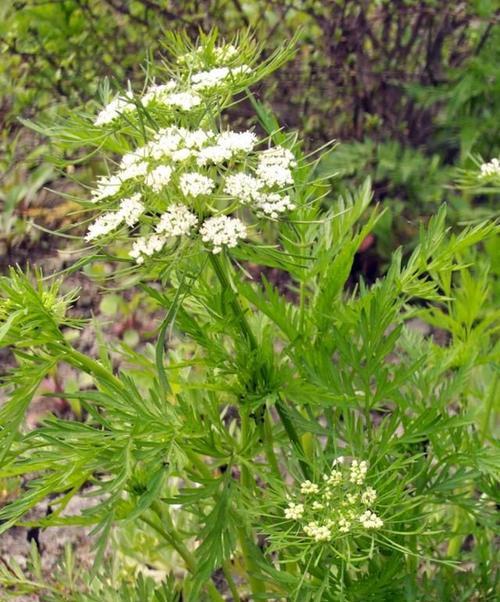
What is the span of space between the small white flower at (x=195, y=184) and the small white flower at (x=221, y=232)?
0.04 metres

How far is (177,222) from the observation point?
1.16 m

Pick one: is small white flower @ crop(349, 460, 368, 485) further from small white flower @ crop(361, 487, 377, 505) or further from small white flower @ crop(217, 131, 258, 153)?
small white flower @ crop(217, 131, 258, 153)

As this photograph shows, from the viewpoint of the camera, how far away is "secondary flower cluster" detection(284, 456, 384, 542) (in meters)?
1.28

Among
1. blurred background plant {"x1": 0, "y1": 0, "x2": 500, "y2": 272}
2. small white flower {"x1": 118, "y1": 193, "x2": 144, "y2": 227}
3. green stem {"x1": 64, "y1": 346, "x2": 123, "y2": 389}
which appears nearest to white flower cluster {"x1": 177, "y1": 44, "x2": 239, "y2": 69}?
small white flower {"x1": 118, "y1": 193, "x2": 144, "y2": 227}

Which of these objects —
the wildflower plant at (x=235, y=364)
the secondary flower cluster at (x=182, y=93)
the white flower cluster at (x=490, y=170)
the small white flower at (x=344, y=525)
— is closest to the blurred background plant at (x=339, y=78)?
the white flower cluster at (x=490, y=170)

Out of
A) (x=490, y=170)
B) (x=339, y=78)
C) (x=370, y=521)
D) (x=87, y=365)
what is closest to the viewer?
(x=370, y=521)

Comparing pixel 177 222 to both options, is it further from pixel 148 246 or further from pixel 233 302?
pixel 233 302

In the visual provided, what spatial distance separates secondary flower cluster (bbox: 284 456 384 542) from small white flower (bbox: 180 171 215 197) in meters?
0.45

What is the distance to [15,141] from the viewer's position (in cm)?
321

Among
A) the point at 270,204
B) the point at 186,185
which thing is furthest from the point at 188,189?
the point at 270,204

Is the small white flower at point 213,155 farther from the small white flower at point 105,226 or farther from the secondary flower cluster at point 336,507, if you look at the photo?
the secondary flower cluster at point 336,507

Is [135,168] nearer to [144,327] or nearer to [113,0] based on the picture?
[144,327]

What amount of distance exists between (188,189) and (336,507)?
52cm

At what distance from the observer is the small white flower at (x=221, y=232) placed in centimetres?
114
